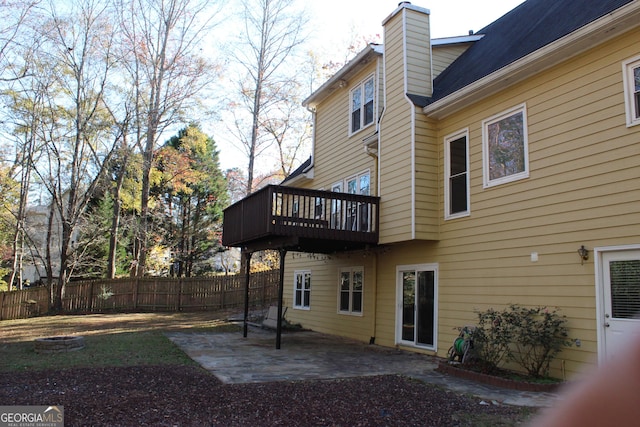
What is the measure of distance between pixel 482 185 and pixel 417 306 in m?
3.11

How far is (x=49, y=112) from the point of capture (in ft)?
62.5

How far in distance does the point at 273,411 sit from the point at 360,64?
33.5 ft

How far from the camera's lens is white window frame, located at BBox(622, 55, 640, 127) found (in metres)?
6.71

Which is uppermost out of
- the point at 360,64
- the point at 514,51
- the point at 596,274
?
the point at 360,64

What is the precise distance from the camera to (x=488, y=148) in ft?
30.5

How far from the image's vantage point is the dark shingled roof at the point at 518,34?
25.8 feet

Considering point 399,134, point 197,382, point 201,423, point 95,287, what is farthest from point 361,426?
point 95,287

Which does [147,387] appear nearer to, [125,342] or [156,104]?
[125,342]

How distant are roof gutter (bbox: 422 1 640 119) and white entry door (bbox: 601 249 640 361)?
311cm

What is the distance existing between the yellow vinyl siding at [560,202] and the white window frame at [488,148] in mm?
99

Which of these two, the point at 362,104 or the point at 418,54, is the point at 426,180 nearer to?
the point at 418,54

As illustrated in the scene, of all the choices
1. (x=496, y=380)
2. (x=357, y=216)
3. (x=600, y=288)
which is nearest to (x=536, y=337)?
(x=496, y=380)

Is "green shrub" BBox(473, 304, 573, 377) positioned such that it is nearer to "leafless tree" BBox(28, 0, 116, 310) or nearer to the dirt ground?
the dirt ground

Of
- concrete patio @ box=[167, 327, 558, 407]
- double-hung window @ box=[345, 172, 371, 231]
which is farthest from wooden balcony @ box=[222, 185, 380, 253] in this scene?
concrete patio @ box=[167, 327, 558, 407]
